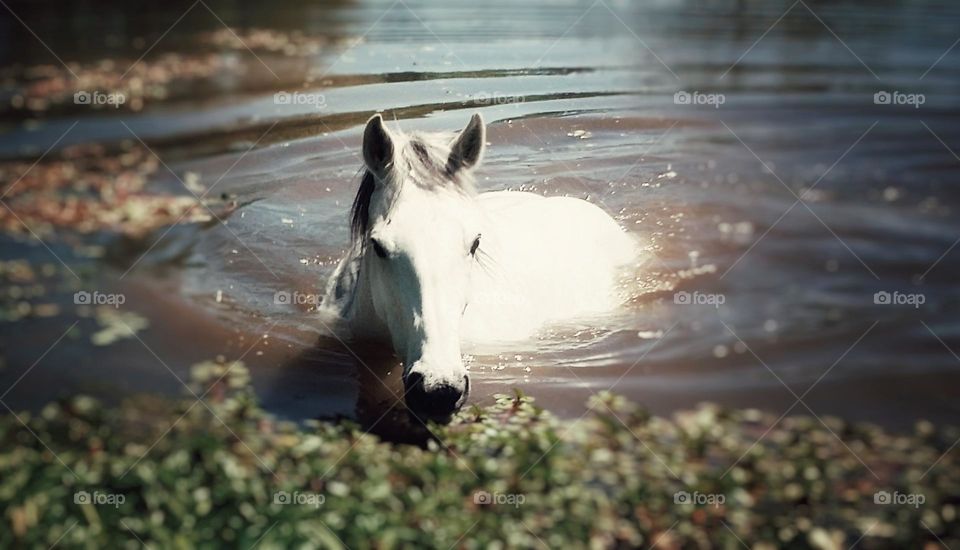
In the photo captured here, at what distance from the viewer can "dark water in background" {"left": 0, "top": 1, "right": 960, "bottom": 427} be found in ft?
14.2

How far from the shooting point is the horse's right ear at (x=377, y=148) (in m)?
3.69

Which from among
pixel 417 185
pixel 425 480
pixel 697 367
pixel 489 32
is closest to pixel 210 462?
pixel 425 480

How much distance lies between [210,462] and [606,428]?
5.92 ft

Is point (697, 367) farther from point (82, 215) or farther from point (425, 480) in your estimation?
point (82, 215)

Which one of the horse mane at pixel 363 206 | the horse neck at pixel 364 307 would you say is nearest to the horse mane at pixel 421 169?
the horse mane at pixel 363 206

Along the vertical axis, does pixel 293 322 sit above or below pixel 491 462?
above

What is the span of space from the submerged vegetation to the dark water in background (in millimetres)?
277

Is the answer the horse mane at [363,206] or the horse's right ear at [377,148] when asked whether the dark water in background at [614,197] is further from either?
the horse's right ear at [377,148]

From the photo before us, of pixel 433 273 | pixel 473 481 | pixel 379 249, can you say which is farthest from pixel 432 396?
pixel 379 249

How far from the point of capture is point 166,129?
775cm

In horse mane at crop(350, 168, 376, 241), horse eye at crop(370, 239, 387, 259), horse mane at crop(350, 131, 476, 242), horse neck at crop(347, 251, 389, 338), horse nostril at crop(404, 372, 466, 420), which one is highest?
horse mane at crop(350, 131, 476, 242)

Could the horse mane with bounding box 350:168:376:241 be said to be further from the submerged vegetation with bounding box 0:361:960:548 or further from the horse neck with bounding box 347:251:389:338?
the submerged vegetation with bounding box 0:361:960:548

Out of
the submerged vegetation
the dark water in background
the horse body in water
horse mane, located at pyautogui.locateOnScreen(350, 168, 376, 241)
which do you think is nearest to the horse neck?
the horse body in water

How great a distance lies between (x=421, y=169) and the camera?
374cm
